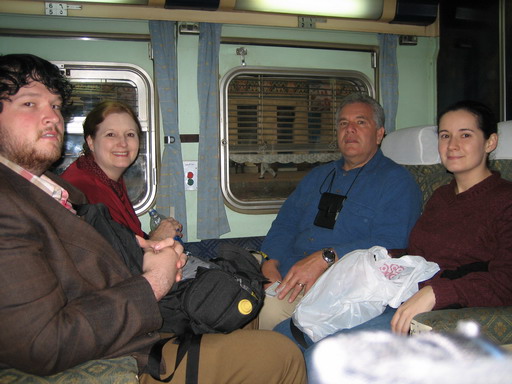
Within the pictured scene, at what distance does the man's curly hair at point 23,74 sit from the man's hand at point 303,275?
Answer: 1647 millimetres

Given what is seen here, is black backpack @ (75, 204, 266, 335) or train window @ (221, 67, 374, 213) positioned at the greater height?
train window @ (221, 67, 374, 213)

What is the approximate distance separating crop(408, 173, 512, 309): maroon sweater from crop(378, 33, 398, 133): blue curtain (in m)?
1.84

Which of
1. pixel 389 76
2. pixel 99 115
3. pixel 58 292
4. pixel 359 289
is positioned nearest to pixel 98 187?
pixel 99 115

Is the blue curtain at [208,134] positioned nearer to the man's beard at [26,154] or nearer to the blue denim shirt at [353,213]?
the blue denim shirt at [353,213]

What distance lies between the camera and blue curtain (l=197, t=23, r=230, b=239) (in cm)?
341

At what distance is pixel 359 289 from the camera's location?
196 cm

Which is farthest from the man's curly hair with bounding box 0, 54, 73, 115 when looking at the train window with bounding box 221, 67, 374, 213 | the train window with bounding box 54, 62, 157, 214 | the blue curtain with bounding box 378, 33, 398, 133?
the blue curtain with bounding box 378, 33, 398, 133

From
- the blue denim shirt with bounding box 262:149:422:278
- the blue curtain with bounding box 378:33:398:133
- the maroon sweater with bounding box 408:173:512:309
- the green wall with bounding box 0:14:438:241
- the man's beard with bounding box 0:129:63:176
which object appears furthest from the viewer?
the blue curtain with bounding box 378:33:398:133

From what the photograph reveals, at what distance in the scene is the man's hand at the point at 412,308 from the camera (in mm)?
1736

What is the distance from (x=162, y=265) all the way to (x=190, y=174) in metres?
2.11

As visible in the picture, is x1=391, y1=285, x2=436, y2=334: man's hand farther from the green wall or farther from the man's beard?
the green wall

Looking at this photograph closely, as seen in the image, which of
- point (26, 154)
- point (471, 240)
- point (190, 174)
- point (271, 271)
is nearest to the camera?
point (26, 154)

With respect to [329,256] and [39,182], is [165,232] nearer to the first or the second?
[329,256]

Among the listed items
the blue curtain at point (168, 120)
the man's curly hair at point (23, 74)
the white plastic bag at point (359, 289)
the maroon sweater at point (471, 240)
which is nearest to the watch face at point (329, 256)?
the white plastic bag at point (359, 289)
